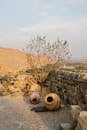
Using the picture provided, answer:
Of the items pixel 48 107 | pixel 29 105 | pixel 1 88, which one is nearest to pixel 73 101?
pixel 48 107

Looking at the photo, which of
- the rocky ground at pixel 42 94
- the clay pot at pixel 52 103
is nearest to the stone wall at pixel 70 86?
the rocky ground at pixel 42 94

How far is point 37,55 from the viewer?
14672 mm

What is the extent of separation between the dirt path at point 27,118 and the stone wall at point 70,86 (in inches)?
22.0

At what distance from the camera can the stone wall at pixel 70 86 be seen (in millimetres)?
8120

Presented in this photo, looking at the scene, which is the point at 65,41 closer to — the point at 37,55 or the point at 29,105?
the point at 37,55

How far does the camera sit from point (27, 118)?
7.78 meters

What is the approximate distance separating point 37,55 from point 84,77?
6712 mm

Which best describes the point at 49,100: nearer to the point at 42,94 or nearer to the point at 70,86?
the point at 70,86

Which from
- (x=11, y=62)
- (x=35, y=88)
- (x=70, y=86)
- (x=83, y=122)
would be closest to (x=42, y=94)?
(x=35, y=88)

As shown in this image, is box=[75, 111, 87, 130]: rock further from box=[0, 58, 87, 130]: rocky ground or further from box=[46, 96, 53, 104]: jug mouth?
box=[46, 96, 53, 104]: jug mouth

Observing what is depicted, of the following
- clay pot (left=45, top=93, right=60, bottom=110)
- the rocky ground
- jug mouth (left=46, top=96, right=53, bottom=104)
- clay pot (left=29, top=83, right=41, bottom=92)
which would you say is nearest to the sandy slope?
the rocky ground

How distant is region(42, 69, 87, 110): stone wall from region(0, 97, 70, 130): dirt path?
0.56m

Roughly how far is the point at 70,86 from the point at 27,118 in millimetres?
2192

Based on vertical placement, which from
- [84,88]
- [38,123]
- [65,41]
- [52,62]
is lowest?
[38,123]
